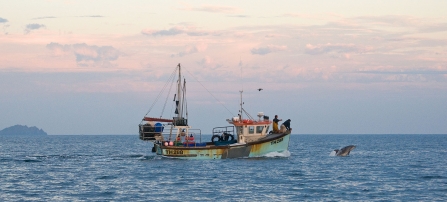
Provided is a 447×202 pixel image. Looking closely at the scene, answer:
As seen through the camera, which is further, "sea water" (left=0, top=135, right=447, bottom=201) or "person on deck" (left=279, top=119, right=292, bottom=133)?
"person on deck" (left=279, top=119, right=292, bottom=133)

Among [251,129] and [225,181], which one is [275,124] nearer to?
[251,129]

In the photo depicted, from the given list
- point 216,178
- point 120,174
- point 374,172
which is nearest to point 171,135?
point 120,174

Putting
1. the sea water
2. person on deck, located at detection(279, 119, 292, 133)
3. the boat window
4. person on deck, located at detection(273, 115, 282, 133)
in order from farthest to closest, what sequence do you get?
person on deck, located at detection(273, 115, 282, 133), person on deck, located at detection(279, 119, 292, 133), the boat window, the sea water

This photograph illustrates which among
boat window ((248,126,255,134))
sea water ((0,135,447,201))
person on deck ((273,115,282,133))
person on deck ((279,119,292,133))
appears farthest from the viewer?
person on deck ((273,115,282,133))

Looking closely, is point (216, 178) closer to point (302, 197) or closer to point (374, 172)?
point (302, 197)

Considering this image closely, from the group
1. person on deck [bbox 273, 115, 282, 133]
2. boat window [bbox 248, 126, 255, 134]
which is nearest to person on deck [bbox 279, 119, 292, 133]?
person on deck [bbox 273, 115, 282, 133]

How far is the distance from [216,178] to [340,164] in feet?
66.7

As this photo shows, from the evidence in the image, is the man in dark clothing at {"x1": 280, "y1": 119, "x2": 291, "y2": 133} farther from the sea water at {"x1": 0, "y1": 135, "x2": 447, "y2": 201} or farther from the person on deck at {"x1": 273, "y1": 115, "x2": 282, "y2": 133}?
the sea water at {"x1": 0, "y1": 135, "x2": 447, "y2": 201}

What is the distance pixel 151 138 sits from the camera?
65.2 m

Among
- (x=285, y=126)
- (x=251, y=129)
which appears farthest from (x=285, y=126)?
(x=251, y=129)

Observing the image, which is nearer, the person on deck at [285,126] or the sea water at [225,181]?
the sea water at [225,181]

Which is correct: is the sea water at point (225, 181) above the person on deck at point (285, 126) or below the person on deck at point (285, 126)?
below

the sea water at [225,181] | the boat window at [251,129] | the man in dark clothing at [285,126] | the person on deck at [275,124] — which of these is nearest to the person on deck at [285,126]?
the man in dark clothing at [285,126]

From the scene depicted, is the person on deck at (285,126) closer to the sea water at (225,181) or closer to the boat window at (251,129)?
the boat window at (251,129)
